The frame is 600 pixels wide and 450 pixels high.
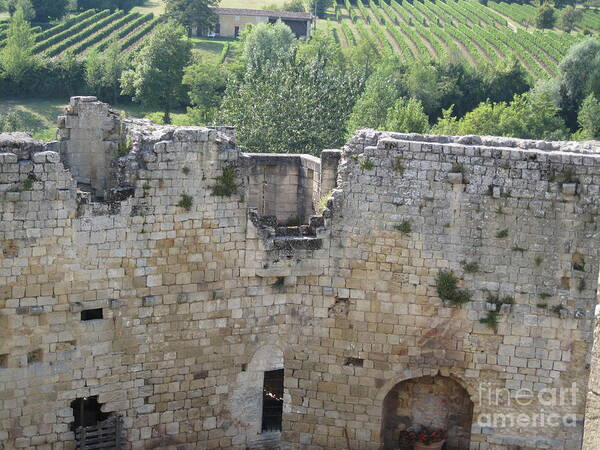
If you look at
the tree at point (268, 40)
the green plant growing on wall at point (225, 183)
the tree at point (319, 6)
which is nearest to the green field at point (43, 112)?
the tree at point (268, 40)

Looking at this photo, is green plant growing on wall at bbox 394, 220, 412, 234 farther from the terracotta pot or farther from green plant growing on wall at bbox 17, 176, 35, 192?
green plant growing on wall at bbox 17, 176, 35, 192

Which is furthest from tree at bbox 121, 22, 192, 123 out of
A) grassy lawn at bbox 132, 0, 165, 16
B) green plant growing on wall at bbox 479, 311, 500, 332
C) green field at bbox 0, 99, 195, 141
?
green plant growing on wall at bbox 479, 311, 500, 332

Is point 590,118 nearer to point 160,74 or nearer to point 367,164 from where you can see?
point 160,74

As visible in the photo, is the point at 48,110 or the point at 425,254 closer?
the point at 425,254

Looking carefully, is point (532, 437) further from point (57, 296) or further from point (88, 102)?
point (88, 102)

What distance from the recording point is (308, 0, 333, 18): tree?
112594 millimetres

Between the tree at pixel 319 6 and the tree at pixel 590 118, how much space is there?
53189mm

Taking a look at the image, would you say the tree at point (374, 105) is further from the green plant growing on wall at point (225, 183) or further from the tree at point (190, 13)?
the tree at point (190, 13)

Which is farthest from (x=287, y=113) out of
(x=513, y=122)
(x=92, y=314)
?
(x=92, y=314)

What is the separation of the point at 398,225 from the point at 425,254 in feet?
2.39

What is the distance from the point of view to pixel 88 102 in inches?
697

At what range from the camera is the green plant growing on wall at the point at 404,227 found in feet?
57.0

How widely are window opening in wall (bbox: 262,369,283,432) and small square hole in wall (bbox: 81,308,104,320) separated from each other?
3760 millimetres

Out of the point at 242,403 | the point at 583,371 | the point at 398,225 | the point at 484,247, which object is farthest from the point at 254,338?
the point at 583,371
